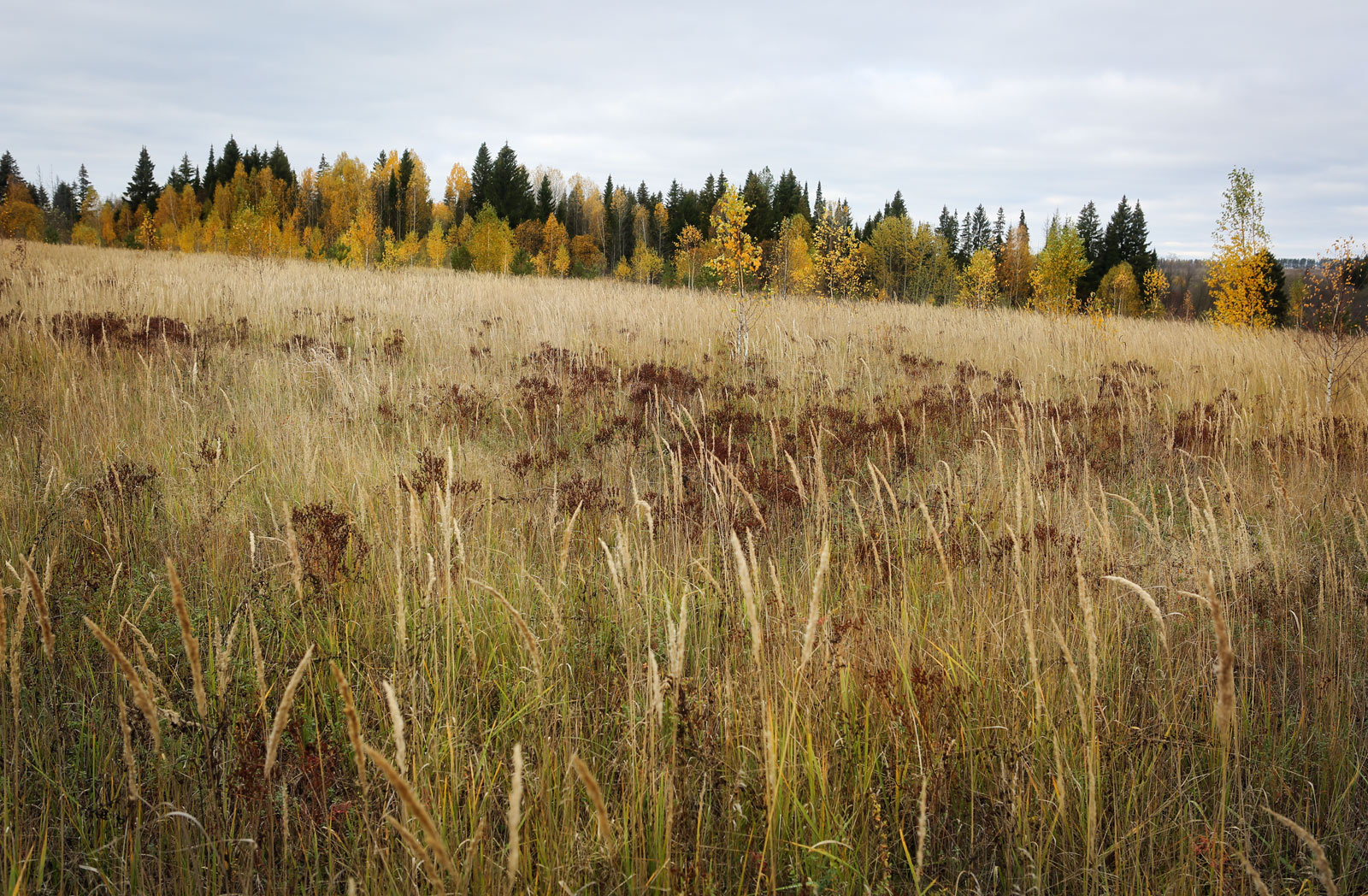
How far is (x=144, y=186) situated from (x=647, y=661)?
3005 inches

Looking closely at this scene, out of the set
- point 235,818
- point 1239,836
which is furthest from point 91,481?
point 1239,836

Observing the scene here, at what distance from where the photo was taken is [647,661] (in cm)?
196

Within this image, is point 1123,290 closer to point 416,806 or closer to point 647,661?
point 647,661

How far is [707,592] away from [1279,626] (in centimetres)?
227

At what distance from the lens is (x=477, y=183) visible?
60.8 metres

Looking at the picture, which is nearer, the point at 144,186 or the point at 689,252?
the point at 689,252

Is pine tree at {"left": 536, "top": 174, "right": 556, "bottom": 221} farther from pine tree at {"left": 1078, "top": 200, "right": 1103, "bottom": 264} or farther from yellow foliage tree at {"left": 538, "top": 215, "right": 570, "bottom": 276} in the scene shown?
pine tree at {"left": 1078, "top": 200, "right": 1103, "bottom": 264}

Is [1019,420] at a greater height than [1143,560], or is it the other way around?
[1019,420]

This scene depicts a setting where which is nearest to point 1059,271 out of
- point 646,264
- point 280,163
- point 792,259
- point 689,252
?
point 792,259

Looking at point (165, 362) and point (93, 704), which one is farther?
point (165, 362)

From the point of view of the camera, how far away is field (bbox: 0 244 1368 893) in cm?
139

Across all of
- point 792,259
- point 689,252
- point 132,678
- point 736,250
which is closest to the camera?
point 132,678

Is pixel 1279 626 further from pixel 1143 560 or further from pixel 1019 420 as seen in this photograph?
pixel 1019 420

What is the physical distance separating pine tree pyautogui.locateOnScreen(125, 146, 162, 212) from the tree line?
0.44 ft
